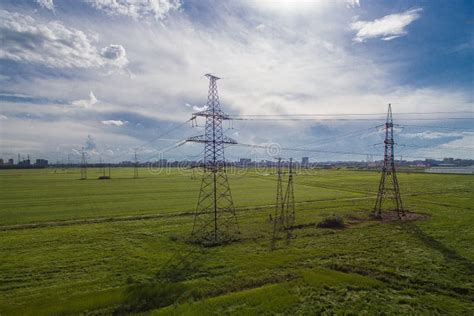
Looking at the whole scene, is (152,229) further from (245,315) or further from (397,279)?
(397,279)

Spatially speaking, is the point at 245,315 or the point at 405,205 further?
→ the point at 405,205

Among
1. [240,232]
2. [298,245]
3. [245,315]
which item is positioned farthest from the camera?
[240,232]

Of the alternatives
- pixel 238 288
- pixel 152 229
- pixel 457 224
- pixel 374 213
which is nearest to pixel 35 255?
pixel 152 229

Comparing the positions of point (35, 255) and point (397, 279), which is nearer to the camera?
point (397, 279)

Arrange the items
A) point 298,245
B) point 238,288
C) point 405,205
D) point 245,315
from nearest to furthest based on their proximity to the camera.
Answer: point 245,315, point 238,288, point 298,245, point 405,205

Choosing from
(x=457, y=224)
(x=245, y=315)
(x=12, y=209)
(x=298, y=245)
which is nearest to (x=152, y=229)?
(x=298, y=245)

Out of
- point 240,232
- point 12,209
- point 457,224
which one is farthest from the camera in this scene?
point 12,209

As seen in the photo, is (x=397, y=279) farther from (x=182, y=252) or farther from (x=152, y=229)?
(x=152, y=229)

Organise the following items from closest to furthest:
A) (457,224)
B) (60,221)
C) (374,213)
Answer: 1. (457,224)
2. (60,221)
3. (374,213)
